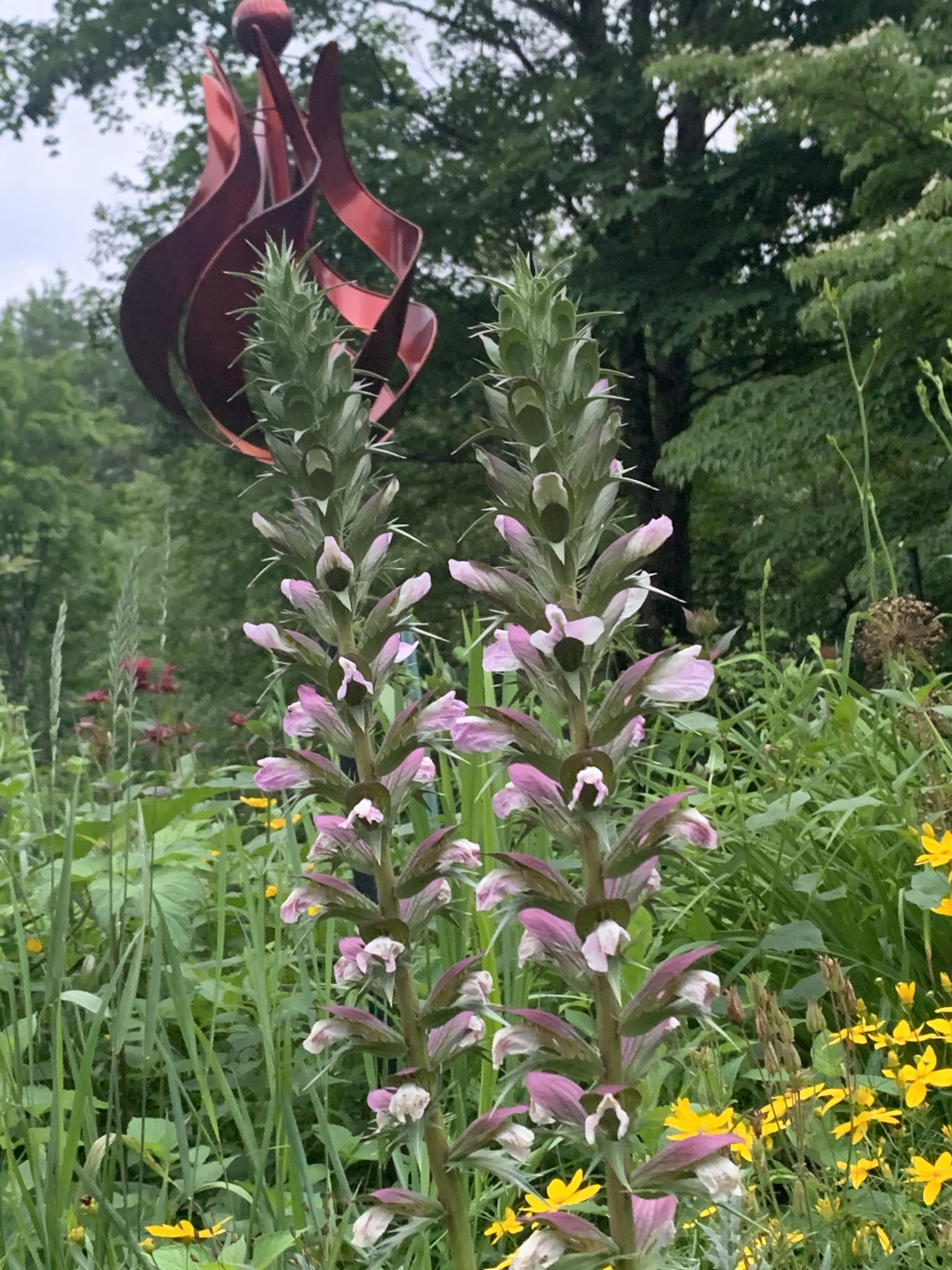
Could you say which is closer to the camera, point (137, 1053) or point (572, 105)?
point (137, 1053)

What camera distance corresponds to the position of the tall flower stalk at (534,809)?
2.97ft

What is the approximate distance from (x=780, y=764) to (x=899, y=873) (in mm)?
656

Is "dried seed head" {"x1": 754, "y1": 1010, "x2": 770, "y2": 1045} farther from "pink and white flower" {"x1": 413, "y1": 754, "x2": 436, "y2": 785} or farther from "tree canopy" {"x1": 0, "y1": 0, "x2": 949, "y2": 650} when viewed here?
"tree canopy" {"x1": 0, "y1": 0, "x2": 949, "y2": 650}

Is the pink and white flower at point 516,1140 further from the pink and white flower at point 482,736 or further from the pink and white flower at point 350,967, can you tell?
the pink and white flower at point 482,736

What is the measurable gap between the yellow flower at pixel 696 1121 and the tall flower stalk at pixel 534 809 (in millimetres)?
210

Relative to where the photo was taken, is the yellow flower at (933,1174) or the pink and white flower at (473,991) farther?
the yellow flower at (933,1174)

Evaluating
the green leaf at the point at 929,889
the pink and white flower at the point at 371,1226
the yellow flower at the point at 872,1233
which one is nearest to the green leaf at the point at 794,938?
the green leaf at the point at 929,889

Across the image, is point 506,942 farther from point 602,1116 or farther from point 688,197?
point 688,197

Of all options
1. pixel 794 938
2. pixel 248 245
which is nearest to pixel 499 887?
pixel 794 938

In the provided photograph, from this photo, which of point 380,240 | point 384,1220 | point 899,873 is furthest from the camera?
point 380,240

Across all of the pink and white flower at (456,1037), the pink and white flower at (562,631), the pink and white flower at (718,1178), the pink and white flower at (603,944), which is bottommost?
the pink and white flower at (718,1178)

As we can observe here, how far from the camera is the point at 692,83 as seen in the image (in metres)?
11.6

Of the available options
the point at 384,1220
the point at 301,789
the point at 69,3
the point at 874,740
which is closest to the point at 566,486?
the point at 301,789

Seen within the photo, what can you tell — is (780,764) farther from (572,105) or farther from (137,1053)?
(572,105)
